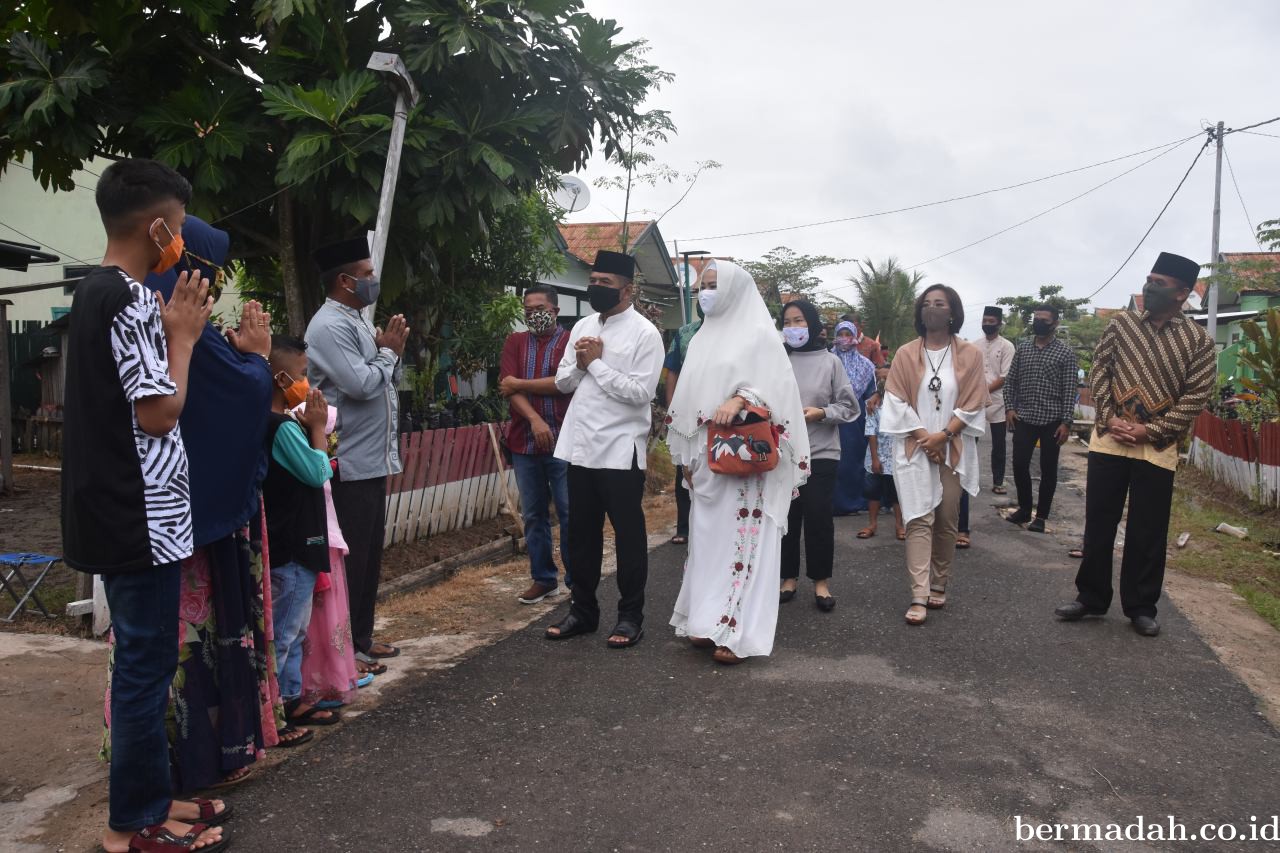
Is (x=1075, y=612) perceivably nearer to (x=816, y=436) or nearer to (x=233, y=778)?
(x=816, y=436)

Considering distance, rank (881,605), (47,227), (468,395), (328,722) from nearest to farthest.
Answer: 1. (328,722)
2. (881,605)
3. (468,395)
4. (47,227)

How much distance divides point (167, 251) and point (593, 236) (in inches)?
761

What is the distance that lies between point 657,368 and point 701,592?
123 centimetres

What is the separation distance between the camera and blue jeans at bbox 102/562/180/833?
108 inches

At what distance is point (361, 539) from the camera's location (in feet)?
14.8

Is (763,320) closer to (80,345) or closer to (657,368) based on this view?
(657,368)

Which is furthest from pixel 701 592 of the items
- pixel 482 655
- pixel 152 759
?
pixel 152 759

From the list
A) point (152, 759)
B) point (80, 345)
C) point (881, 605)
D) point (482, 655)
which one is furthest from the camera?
point (881, 605)

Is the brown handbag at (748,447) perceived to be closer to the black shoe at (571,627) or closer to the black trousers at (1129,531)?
the black shoe at (571,627)

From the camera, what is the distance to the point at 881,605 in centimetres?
593

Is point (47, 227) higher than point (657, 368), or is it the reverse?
point (47, 227)

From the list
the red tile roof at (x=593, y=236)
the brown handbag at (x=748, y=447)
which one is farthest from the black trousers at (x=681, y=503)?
the red tile roof at (x=593, y=236)

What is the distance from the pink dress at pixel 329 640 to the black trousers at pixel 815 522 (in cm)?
288

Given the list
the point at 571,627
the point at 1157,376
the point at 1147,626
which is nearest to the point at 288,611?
the point at 571,627
